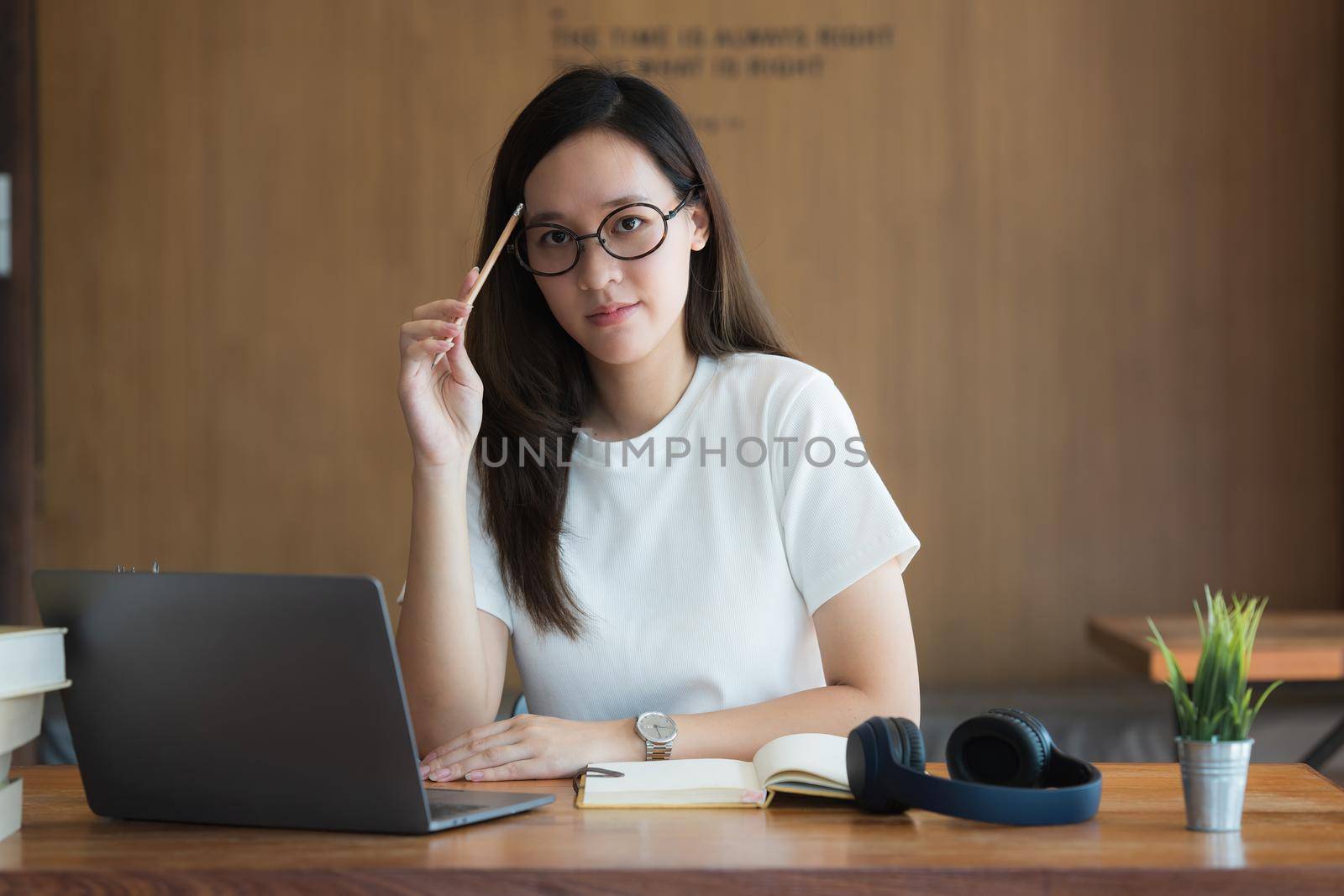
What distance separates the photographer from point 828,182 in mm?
3115

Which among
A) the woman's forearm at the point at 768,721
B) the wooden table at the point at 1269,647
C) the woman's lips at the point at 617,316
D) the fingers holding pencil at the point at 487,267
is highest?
the fingers holding pencil at the point at 487,267

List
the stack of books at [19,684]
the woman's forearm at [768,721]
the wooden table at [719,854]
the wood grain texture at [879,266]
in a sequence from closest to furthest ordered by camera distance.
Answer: the wooden table at [719,854] < the stack of books at [19,684] < the woman's forearm at [768,721] < the wood grain texture at [879,266]

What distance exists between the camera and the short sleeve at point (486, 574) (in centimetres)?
154

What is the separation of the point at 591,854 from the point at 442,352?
688 mm

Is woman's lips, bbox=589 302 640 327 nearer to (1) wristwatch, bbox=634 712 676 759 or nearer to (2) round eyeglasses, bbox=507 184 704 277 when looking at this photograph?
(2) round eyeglasses, bbox=507 184 704 277

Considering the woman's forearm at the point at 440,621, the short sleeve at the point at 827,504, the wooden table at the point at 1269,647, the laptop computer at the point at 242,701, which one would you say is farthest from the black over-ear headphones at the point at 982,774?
the wooden table at the point at 1269,647

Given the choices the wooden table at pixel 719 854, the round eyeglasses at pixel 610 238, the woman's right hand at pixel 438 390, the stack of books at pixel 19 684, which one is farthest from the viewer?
the round eyeglasses at pixel 610 238

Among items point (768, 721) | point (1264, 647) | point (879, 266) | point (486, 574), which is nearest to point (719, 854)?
point (768, 721)

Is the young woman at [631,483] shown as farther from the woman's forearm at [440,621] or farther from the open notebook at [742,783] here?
the open notebook at [742,783]

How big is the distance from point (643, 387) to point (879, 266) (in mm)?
1636

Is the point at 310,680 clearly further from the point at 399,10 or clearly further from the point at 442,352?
the point at 399,10

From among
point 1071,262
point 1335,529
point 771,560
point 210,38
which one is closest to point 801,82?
point 1071,262

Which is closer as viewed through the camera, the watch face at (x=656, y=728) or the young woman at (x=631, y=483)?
the watch face at (x=656, y=728)

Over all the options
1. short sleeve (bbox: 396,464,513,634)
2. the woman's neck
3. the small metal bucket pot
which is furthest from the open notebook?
the woman's neck
